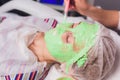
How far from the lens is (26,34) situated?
1.40 metres

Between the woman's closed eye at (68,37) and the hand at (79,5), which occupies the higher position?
Result: the hand at (79,5)

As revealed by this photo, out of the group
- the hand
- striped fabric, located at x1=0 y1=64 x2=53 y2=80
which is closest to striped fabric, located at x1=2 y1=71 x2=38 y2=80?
striped fabric, located at x1=0 y1=64 x2=53 y2=80

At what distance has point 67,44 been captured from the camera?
3.98 ft

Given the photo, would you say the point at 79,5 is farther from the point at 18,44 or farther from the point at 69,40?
the point at 18,44

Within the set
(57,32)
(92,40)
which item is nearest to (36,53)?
(57,32)

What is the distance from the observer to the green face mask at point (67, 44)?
1.17m

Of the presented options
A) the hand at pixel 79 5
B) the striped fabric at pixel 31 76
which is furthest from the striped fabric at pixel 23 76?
the hand at pixel 79 5

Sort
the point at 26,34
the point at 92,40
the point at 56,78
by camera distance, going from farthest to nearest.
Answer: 1. the point at 26,34
2. the point at 56,78
3. the point at 92,40

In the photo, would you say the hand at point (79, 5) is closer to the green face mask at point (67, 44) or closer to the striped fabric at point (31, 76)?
the green face mask at point (67, 44)

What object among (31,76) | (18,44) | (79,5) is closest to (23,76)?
(31,76)

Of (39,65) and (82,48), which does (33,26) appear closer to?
(39,65)

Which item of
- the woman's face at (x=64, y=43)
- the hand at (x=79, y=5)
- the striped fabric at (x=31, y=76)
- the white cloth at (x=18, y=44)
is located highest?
the hand at (x=79, y=5)

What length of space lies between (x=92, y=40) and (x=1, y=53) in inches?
18.1

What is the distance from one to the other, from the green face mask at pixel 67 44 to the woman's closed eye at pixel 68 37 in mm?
14
